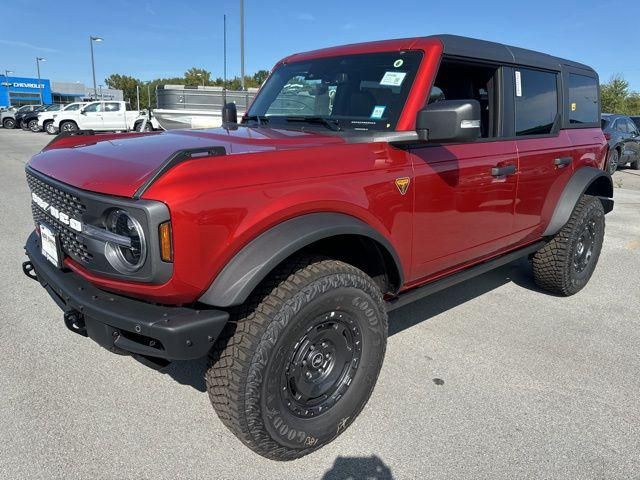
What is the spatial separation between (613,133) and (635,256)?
29.5 ft

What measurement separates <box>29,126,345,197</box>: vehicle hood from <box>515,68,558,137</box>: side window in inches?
64.2

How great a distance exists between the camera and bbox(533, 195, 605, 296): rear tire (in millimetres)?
4066

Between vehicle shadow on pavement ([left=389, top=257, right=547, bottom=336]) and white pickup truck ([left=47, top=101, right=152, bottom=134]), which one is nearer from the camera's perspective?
vehicle shadow on pavement ([left=389, top=257, right=547, bottom=336])

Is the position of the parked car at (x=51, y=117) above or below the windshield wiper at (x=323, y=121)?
below

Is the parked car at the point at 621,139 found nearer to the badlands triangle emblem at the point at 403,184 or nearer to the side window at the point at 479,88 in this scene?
the side window at the point at 479,88

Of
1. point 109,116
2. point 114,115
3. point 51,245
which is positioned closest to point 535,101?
point 51,245

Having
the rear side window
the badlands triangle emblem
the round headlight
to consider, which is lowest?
the round headlight

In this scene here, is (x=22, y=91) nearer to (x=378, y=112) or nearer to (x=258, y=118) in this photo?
(x=258, y=118)

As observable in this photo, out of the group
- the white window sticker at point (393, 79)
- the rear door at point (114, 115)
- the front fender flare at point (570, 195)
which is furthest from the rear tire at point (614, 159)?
the rear door at point (114, 115)

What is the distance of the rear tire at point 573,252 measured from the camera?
4.07 m

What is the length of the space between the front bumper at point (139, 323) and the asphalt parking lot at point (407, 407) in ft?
2.05

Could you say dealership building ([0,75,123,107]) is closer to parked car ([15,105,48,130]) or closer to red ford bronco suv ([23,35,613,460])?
parked car ([15,105,48,130])

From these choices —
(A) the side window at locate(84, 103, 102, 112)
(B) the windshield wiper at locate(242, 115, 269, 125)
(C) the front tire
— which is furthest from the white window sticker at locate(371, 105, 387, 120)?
(A) the side window at locate(84, 103, 102, 112)

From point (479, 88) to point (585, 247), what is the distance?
2.07 metres
